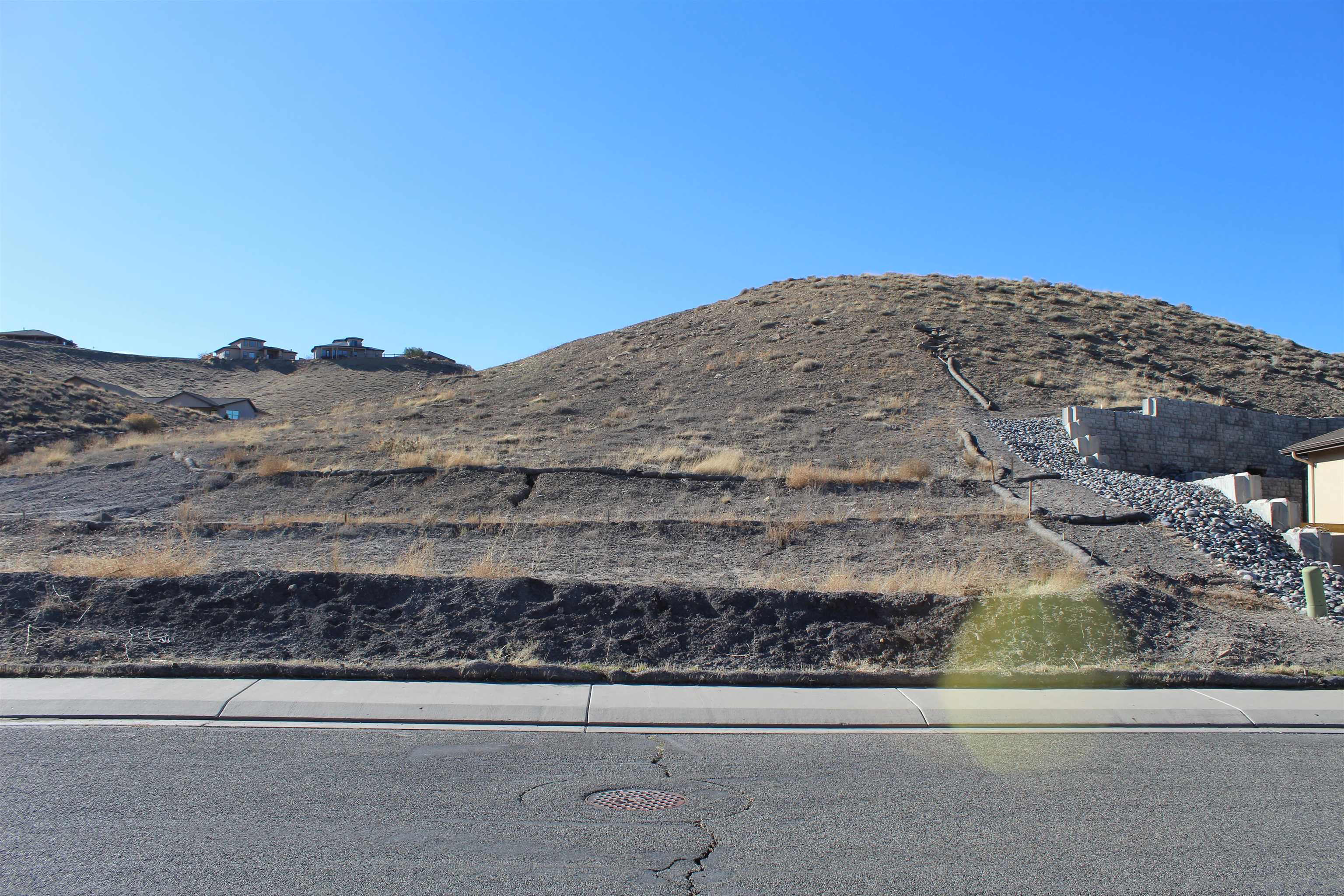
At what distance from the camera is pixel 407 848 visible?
4.90 m

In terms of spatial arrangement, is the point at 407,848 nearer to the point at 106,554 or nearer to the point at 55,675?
the point at 55,675

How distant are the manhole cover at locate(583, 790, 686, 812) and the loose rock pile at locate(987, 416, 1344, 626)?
1025 centimetres

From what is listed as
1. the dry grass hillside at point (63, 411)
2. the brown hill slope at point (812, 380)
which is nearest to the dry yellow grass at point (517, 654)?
the brown hill slope at point (812, 380)

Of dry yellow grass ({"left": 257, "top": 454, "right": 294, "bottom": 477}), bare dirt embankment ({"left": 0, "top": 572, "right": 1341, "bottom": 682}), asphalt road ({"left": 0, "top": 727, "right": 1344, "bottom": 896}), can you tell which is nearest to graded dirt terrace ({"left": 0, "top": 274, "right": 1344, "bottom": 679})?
bare dirt embankment ({"left": 0, "top": 572, "right": 1341, "bottom": 682})

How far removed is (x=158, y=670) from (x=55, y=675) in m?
0.84

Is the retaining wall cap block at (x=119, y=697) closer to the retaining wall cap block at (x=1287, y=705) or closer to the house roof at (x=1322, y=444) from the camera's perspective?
the retaining wall cap block at (x=1287, y=705)

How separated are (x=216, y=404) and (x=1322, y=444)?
50734 millimetres

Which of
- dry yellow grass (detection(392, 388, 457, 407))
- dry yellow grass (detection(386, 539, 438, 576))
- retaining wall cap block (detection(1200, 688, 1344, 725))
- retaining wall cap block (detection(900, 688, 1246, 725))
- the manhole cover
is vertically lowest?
the manhole cover

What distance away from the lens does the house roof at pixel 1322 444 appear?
67.3 feet

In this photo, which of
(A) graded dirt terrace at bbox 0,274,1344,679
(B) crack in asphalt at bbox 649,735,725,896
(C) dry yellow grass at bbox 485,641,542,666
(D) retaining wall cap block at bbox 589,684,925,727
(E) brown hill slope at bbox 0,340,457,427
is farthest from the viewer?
(E) brown hill slope at bbox 0,340,457,427

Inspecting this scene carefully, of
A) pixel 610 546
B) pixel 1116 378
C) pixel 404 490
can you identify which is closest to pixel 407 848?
pixel 610 546

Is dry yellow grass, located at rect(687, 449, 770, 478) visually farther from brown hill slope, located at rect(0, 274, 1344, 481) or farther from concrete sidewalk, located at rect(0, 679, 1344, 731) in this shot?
concrete sidewalk, located at rect(0, 679, 1344, 731)

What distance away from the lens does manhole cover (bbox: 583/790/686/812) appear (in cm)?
562

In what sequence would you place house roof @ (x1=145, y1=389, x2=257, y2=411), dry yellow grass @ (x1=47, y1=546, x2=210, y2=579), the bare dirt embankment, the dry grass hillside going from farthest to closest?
house roof @ (x1=145, y1=389, x2=257, y2=411)
the dry grass hillside
dry yellow grass @ (x1=47, y1=546, x2=210, y2=579)
the bare dirt embankment
